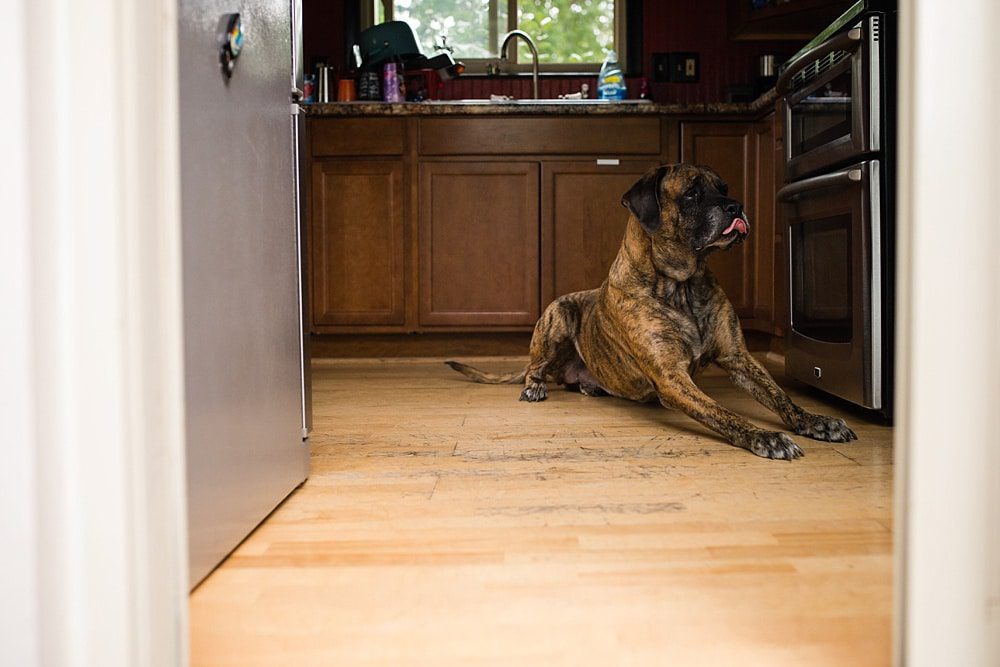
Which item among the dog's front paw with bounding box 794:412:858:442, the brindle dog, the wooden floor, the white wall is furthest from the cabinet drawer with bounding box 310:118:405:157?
the white wall

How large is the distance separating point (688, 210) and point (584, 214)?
1.61m

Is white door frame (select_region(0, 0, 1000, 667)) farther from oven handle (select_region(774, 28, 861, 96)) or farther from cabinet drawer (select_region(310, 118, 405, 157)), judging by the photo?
cabinet drawer (select_region(310, 118, 405, 157))

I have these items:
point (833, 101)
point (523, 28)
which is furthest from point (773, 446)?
point (523, 28)

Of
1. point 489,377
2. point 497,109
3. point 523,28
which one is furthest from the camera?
point 523,28

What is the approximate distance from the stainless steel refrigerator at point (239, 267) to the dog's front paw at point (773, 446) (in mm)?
1013

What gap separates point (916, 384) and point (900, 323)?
6cm

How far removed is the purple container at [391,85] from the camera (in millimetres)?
4344

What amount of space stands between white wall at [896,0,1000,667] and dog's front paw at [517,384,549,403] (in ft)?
6.90

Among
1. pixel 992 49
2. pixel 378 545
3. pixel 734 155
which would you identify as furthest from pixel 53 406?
pixel 734 155

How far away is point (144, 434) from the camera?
71cm

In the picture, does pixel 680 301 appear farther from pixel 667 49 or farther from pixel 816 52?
pixel 667 49

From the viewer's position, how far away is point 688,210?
2.38 meters

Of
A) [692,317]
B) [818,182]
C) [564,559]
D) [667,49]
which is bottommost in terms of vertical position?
[564,559]

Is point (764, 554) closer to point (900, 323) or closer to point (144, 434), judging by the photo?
point (900, 323)
